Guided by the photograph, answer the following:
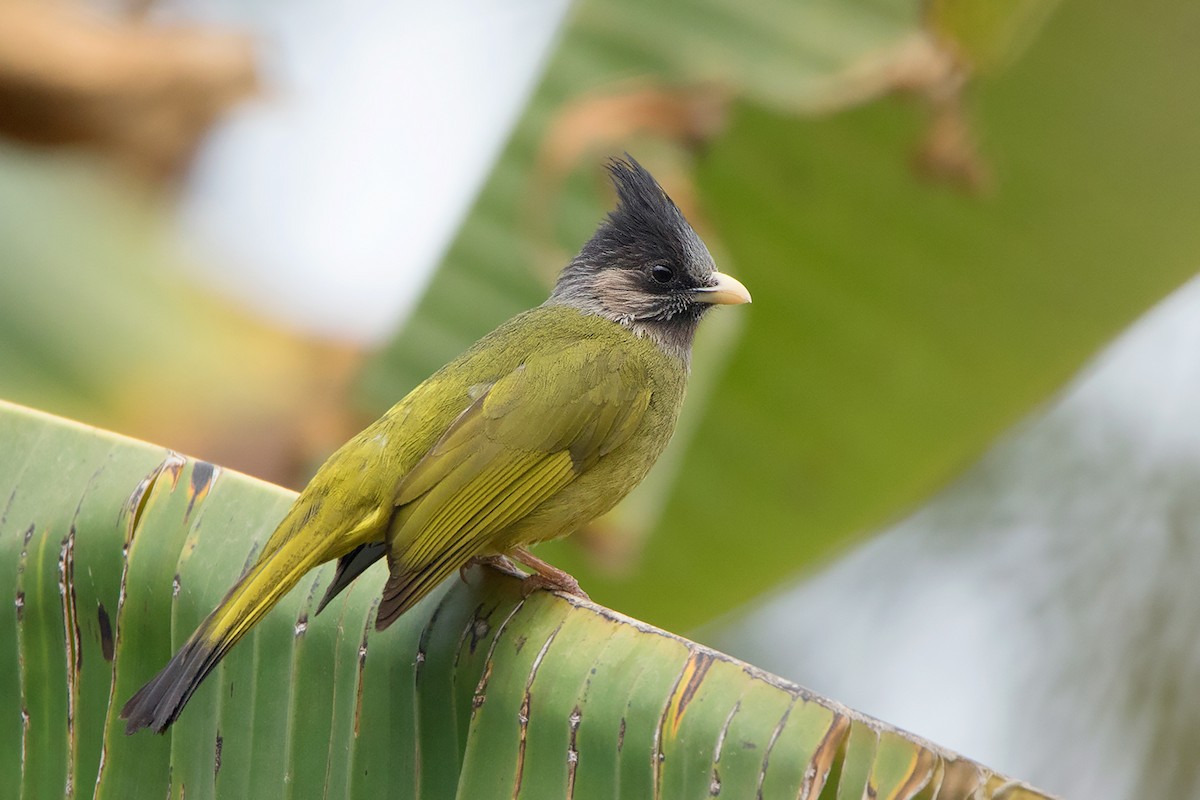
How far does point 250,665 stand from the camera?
2254 mm

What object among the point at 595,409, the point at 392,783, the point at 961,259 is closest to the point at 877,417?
the point at 961,259

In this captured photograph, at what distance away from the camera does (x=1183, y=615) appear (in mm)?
5086

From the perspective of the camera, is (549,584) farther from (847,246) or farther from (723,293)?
(847,246)

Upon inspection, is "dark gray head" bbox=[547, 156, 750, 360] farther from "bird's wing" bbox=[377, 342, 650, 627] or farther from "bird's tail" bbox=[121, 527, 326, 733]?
"bird's tail" bbox=[121, 527, 326, 733]

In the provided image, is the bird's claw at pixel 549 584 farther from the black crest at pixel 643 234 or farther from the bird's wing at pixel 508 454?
the black crest at pixel 643 234

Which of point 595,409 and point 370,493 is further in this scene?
point 595,409

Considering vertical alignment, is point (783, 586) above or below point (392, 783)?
above

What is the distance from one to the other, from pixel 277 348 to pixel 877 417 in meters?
2.10

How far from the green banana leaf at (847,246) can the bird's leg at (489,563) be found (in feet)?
3.13

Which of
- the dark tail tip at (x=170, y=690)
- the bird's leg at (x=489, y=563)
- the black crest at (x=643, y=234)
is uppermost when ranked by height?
the black crest at (x=643, y=234)

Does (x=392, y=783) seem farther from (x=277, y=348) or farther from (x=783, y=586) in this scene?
(x=277, y=348)

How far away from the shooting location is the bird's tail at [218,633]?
6.64 feet

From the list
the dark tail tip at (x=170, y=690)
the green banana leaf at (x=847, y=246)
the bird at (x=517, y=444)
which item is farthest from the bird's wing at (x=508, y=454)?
the green banana leaf at (x=847, y=246)

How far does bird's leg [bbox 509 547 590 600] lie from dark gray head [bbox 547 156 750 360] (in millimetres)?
829
